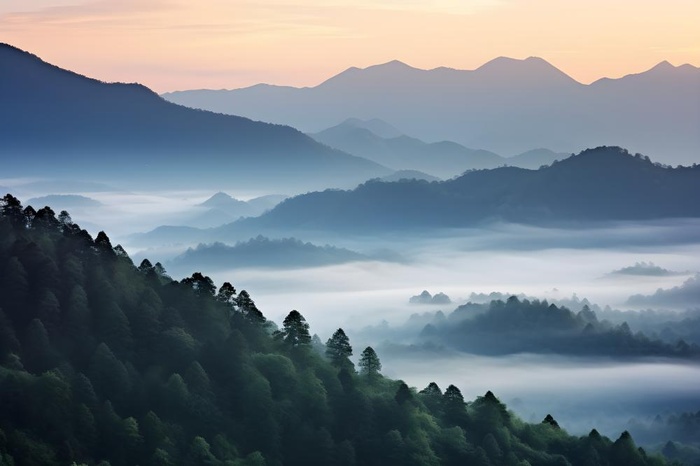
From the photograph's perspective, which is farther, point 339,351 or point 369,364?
point 369,364

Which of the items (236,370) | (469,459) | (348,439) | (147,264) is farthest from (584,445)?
(147,264)

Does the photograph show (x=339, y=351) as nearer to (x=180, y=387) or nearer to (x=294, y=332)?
(x=294, y=332)

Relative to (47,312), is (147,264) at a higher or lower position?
higher

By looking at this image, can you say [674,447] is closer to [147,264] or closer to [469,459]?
[469,459]

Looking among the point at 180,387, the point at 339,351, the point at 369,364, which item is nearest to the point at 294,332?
the point at 339,351

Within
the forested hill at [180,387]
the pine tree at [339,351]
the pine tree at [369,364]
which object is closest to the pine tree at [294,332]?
the forested hill at [180,387]

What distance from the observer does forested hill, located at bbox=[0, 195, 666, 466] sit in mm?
91125

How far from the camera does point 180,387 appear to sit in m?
99.2

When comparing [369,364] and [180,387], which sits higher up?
[369,364]

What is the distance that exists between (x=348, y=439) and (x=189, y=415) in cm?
1649

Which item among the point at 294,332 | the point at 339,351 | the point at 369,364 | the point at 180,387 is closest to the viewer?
the point at 180,387

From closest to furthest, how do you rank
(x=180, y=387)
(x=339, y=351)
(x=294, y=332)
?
(x=180, y=387), (x=294, y=332), (x=339, y=351)

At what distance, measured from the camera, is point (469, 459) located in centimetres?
11219

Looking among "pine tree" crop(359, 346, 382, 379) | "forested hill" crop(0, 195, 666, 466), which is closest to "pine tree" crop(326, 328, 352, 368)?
"forested hill" crop(0, 195, 666, 466)
